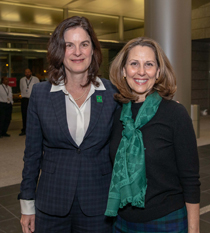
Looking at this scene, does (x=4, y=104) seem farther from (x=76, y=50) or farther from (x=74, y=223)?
(x=74, y=223)

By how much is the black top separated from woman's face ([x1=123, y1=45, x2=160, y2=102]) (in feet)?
0.68

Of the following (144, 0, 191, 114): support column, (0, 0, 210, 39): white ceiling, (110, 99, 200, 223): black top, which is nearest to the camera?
(110, 99, 200, 223): black top

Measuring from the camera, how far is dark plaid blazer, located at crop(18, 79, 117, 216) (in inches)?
82.4

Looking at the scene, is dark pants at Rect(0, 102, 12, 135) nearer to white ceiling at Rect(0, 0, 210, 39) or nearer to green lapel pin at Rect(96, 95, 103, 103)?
white ceiling at Rect(0, 0, 210, 39)

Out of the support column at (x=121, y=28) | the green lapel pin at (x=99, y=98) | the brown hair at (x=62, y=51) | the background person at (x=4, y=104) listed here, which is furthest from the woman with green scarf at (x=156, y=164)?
the support column at (x=121, y=28)

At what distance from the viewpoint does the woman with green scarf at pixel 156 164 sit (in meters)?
1.93

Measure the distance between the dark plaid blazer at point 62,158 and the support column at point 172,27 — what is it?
17.1 ft

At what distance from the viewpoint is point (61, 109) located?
7.14 ft

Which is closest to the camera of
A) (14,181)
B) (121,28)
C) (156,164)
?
(156,164)

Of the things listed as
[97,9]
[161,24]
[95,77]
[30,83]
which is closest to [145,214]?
[95,77]

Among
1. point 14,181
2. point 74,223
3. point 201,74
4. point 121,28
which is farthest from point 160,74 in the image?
A: point 201,74

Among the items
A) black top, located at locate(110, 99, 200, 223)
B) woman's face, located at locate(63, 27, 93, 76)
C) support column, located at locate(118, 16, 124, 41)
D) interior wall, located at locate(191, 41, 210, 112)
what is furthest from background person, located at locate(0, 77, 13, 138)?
interior wall, located at locate(191, 41, 210, 112)

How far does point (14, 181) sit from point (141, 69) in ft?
15.4

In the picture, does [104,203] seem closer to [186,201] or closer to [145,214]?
[145,214]
